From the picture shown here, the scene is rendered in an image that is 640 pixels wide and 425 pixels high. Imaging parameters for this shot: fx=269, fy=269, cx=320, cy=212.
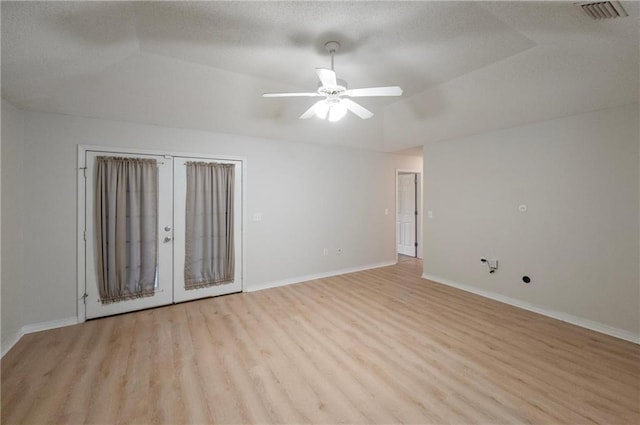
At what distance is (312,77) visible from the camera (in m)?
2.91

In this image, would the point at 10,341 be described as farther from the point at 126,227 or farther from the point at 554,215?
the point at 554,215

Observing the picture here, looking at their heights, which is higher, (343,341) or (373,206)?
(373,206)

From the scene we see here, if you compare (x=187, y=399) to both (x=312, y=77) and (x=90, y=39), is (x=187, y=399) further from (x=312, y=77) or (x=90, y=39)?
(x=312, y=77)

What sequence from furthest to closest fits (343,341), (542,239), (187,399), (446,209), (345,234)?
1. (345,234)
2. (446,209)
3. (542,239)
4. (343,341)
5. (187,399)

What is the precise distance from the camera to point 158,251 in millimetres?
3559

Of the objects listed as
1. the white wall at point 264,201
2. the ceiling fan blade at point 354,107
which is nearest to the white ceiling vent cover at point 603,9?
the ceiling fan blade at point 354,107

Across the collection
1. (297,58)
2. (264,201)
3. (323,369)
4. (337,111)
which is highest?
(297,58)

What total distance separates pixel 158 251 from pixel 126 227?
48cm

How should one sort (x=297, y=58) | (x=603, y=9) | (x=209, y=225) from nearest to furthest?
(x=603, y=9)
(x=297, y=58)
(x=209, y=225)

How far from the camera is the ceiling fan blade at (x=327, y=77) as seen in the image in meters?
1.96

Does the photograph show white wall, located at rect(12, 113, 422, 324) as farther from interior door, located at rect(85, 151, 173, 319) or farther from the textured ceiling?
the textured ceiling

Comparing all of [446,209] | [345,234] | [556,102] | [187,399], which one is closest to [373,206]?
[345,234]

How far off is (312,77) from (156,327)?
327 cm

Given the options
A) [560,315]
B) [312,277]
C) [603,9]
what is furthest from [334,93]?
[560,315]
